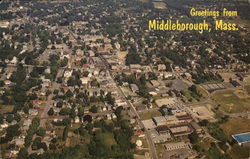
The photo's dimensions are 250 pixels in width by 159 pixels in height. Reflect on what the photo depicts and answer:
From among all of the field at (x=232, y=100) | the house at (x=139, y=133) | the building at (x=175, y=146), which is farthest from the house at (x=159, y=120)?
the field at (x=232, y=100)

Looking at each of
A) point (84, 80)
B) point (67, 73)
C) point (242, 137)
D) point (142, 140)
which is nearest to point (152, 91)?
point (84, 80)

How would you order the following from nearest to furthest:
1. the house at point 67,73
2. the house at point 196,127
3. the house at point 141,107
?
the house at point 196,127, the house at point 141,107, the house at point 67,73

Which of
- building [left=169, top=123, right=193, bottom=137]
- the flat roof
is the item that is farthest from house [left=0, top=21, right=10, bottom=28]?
the flat roof

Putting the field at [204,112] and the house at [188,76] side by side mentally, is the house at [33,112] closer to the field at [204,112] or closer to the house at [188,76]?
the field at [204,112]

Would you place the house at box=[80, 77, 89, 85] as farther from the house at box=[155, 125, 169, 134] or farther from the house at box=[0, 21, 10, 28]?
the house at box=[0, 21, 10, 28]

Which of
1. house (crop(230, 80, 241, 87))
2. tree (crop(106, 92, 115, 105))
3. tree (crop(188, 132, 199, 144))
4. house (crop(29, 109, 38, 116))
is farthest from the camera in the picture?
house (crop(230, 80, 241, 87))

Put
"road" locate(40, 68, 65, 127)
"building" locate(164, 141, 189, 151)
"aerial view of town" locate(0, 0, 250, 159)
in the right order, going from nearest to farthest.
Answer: "building" locate(164, 141, 189, 151) → "aerial view of town" locate(0, 0, 250, 159) → "road" locate(40, 68, 65, 127)
